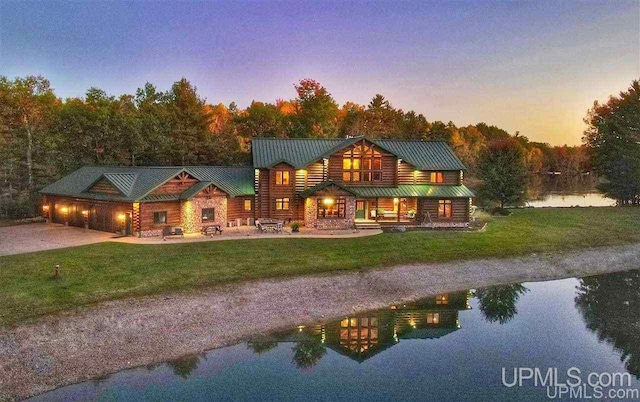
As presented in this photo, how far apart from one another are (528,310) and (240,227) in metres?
22.0

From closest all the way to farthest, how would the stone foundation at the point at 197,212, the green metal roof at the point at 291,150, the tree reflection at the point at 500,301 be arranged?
the tree reflection at the point at 500,301 → the stone foundation at the point at 197,212 → the green metal roof at the point at 291,150

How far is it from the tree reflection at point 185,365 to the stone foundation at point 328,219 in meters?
19.9

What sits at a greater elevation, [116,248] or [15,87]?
[15,87]

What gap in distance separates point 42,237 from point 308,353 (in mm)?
22958

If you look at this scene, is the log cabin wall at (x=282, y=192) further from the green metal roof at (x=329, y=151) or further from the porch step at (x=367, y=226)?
the porch step at (x=367, y=226)

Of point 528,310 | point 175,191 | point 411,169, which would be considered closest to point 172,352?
point 528,310

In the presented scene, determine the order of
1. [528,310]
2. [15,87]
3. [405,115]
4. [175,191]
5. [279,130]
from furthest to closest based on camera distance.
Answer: [405,115], [279,130], [15,87], [175,191], [528,310]

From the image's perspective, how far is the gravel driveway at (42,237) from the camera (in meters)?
25.4

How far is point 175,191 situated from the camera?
104 ft

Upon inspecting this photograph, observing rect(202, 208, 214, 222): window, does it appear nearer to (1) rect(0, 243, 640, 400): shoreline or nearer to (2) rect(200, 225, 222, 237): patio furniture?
(2) rect(200, 225, 222, 237): patio furniture

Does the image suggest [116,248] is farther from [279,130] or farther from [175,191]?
[279,130]

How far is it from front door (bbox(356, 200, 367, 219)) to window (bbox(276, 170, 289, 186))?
6593 millimetres

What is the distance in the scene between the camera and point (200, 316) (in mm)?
17750

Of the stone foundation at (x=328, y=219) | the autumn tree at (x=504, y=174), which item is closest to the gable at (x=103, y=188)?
the stone foundation at (x=328, y=219)
